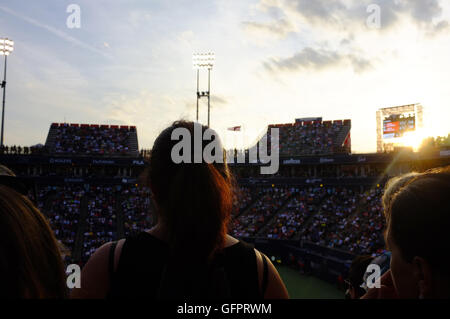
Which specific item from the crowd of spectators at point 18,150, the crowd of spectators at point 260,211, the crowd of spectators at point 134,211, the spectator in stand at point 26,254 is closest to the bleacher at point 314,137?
the crowd of spectators at point 260,211

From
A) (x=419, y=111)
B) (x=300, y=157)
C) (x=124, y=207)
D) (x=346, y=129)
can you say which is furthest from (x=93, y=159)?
(x=419, y=111)

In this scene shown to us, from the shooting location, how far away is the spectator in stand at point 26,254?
40.8 inches

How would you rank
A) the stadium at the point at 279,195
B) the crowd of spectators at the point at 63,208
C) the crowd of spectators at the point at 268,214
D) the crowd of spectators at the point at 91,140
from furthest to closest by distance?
the crowd of spectators at the point at 91,140 < the crowd of spectators at the point at 63,208 < the crowd of spectators at the point at 268,214 < the stadium at the point at 279,195

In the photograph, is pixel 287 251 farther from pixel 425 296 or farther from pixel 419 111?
pixel 425 296

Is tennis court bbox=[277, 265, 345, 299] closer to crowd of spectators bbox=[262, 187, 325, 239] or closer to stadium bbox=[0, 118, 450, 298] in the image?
stadium bbox=[0, 118, 450, 298]

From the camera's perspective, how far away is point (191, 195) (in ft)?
5.12

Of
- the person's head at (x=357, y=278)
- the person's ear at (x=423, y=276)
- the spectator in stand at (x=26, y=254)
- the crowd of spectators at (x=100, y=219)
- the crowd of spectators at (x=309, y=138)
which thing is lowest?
the crowd of spectators at (x=100, y=219)

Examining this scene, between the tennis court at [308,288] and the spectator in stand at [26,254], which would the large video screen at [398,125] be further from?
the spectator in stand at [26,254]

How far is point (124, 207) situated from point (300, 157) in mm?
21676

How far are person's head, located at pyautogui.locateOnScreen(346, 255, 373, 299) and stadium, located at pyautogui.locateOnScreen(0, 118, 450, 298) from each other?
57.3 feet

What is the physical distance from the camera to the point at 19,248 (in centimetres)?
105

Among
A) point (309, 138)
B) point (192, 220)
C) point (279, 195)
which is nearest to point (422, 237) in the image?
point (192, 220)

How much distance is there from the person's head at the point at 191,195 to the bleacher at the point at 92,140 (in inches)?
1709
